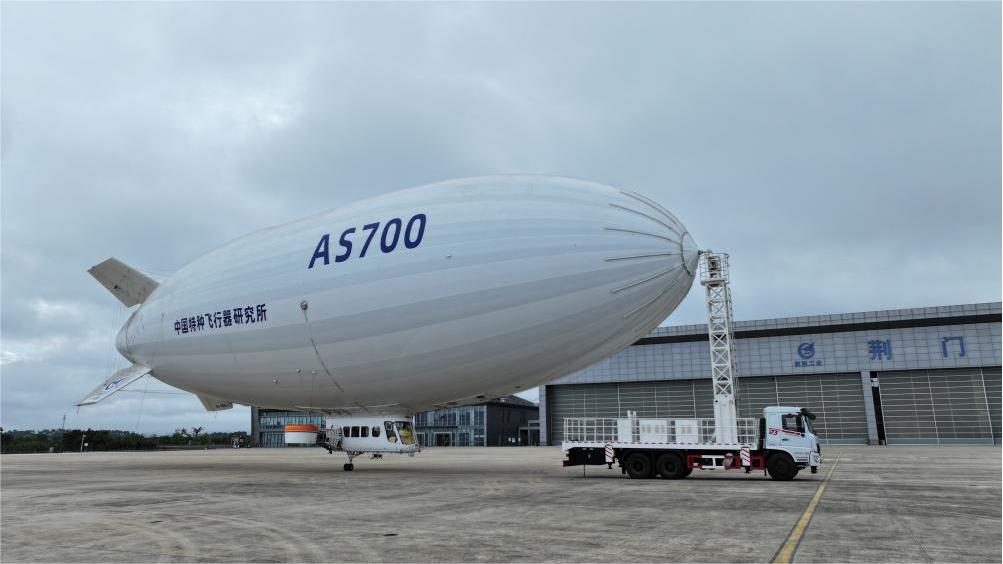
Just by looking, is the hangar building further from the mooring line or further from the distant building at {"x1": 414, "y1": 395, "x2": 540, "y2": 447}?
the mooring line

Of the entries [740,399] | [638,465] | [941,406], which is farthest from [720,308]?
[941,406]

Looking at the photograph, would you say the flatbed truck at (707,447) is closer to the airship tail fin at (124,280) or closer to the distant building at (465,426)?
the airship tail fin at (124,280)

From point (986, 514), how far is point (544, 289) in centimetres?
1029

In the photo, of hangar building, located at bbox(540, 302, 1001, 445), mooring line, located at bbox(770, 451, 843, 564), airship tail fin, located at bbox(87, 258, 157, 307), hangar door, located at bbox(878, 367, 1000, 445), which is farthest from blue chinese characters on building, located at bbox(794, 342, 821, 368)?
airship tail fin, located at bbox(87, 258, 157, 307)

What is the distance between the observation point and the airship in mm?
16547

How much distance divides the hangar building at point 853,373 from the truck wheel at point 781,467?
4540 cm

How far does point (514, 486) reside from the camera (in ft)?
61.8

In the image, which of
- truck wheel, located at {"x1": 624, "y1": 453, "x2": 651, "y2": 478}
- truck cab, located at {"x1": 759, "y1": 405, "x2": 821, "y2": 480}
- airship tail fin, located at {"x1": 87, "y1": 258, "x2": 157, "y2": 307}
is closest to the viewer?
truck cab, located at {"x1": 759, "y1": 405, "x2": 821, "y2": 480}

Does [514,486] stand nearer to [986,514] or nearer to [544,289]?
[544,289]

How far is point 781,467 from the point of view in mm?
21562

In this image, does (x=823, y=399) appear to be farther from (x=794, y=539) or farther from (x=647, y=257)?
(x=794, y=539)

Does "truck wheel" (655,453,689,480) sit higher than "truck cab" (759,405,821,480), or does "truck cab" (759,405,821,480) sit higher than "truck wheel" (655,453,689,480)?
"truck cab" (759,405,821,480)

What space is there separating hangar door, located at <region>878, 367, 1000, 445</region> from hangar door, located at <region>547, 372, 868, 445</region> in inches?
140

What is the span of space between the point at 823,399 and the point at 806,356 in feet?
17.4
